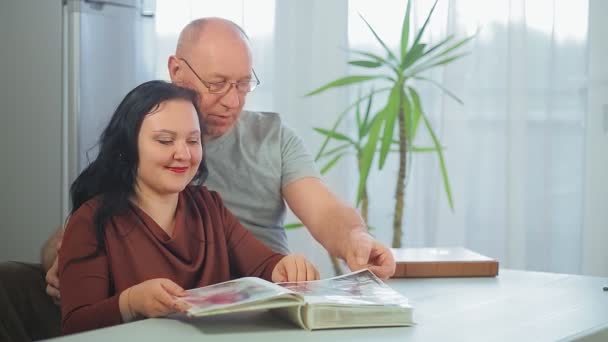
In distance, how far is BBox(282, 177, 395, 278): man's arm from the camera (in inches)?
65.4

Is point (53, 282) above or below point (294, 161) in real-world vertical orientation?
below

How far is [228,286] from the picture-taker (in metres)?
1.31

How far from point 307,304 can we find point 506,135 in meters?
2.39

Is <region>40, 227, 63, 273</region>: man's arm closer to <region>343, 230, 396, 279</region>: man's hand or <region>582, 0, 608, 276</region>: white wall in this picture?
<region>343, 230, 396, 279</region>: man's hand

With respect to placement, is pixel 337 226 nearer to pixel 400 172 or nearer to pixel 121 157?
pixel 121 157

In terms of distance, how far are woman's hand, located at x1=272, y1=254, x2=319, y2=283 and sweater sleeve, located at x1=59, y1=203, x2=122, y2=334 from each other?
0.95 feet

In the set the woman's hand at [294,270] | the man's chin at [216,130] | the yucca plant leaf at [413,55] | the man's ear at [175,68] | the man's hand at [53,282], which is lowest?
the man's hand at [53,282]

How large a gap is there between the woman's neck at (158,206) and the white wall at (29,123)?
2052mm

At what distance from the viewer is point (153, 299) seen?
1.23 meters

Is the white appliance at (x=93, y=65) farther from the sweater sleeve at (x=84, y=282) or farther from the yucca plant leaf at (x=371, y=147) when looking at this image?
the sweater sleeve at (x=84, y=282)

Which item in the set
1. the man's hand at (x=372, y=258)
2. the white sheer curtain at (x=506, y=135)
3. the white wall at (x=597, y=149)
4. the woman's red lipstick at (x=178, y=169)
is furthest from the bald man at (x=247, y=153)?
the white wall at (x=597, y=149)

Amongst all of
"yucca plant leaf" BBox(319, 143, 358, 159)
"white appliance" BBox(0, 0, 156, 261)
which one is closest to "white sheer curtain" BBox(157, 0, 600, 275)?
"yucca plant leaf" BBox(319, 143, 358, 159)

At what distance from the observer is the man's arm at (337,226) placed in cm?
166

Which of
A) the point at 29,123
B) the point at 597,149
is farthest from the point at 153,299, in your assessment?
the point at 597,149
